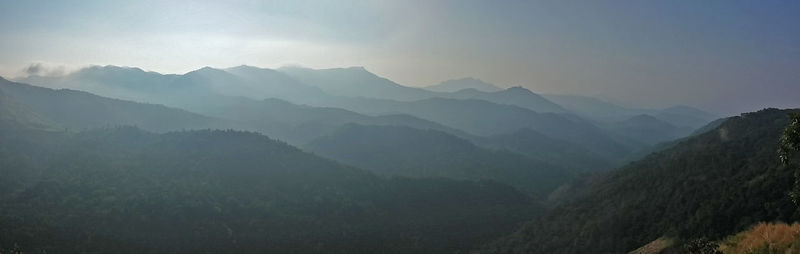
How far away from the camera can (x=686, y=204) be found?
332 ft

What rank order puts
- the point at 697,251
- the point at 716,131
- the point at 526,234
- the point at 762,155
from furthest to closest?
1. the point at 716,131
2. the point at 526,234
3. the point at 762,155
4. the point at 697,251

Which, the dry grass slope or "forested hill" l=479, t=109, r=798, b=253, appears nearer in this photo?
the dry grass slope

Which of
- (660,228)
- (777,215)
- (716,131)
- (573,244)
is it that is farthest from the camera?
(716,131)

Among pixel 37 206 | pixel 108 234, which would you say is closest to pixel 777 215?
pixel 108 234

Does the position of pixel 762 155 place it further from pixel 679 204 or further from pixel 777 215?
pixel 777 215

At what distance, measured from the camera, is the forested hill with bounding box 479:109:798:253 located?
8444cm

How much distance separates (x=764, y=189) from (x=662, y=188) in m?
35.4

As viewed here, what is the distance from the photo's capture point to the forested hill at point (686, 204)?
8444cm


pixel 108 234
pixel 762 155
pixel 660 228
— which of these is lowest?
pixel 108 234

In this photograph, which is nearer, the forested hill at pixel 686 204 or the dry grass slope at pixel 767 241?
the dry grass slope at pixel 767 241

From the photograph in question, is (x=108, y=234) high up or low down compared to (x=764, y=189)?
down

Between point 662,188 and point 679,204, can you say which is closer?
point 679,204

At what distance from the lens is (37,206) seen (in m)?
186

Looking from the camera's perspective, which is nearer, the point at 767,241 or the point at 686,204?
the point at 767,241
